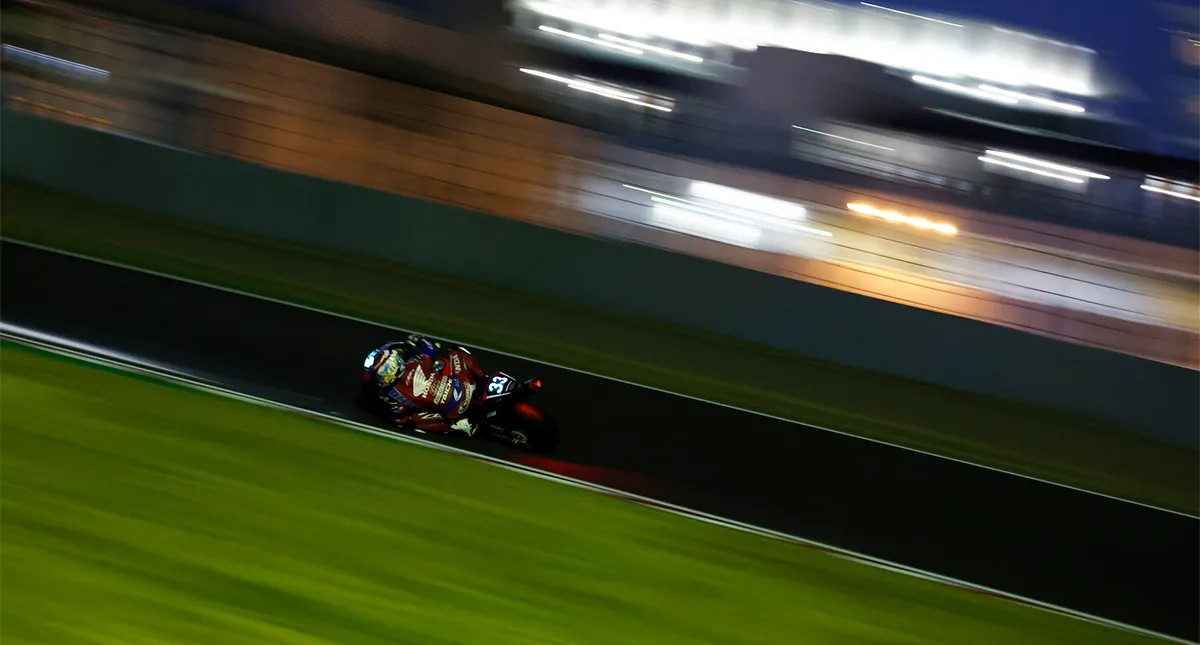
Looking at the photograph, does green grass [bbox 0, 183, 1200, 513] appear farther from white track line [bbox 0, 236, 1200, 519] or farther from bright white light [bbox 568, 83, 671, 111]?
bright white light [bbox 568, 83, 671, 111]

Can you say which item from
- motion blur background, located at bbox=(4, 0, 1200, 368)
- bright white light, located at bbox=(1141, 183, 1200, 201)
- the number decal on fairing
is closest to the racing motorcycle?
the number decal on fairing

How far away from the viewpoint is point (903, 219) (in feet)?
19.9

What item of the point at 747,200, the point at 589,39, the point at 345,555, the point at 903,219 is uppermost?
the point at 589,39

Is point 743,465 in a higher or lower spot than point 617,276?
lower

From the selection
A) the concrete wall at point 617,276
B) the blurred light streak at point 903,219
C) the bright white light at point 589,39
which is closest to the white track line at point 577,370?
the concrete wall at point 617,276

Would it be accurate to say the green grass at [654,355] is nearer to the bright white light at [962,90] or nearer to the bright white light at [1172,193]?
the bright white light at [1172,193]

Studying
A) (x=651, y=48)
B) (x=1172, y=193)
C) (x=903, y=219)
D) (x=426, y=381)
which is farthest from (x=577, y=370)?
(x=1172, y=193)

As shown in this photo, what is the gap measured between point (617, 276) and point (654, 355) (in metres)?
0.66

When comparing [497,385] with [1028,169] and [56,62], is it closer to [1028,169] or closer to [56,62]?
[1028,169]

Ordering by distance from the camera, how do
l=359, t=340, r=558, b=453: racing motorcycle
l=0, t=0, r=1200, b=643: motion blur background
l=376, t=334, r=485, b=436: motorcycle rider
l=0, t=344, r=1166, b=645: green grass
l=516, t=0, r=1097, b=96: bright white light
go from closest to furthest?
l=0, t=344, r=1166, b=645: green grass, l=376, t=334, r=485, b=436: motorcycle rider, l=359, t=340, r=558, b=453: racing motorcycle, l=0, t=0, r=1200, b=643: motion blur background, l=516, t=0, r=1097, b=96: bright white light

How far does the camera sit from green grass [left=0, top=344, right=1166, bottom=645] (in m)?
2.71

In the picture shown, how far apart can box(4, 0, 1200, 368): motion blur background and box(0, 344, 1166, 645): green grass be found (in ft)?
8.45

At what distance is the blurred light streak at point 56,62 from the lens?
252 inches

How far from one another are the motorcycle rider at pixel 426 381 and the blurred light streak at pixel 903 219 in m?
3.52
